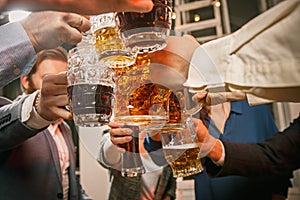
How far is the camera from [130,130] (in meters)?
0.45

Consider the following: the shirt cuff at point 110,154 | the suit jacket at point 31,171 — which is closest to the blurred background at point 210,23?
the shirt cuff at point 110,154

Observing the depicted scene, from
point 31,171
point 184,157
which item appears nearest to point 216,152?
point 184,157

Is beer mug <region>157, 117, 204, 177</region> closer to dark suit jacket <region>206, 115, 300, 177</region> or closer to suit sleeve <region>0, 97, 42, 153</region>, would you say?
dark suit jacket <region>206, 115, 300, 177</region>

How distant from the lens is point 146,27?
34 cm

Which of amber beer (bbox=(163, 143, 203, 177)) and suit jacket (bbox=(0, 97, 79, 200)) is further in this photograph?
suit jacket (bbox=(0, 97, 79, 200))

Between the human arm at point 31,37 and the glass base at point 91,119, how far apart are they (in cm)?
11

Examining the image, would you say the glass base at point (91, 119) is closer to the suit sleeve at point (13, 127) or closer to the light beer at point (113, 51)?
the light beer at point (113, 51)

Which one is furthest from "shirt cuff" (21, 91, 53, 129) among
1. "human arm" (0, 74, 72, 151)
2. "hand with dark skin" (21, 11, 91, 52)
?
"hand with dark skin" (21, 11, 91, 52)

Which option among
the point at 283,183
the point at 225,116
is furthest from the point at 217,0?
the point at 283,183

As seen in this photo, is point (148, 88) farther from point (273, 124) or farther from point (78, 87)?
point (273, 124)

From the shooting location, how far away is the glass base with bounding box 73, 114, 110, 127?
406mm

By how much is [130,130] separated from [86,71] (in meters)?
0.10

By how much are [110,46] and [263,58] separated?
18 cm

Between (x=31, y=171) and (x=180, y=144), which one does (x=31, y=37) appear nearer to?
(x=180, y=144)
